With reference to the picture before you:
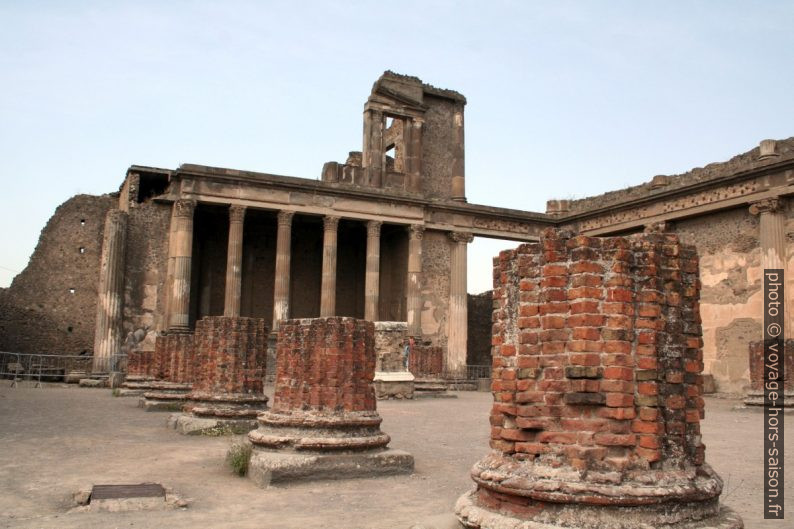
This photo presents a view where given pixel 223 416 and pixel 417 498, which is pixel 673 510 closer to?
pixel 417 498

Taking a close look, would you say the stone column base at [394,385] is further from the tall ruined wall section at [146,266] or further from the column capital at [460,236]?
the column capital at [460,236]


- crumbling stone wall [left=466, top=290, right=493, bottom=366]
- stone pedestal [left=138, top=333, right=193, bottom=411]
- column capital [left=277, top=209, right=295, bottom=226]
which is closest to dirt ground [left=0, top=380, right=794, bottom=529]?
stone pedestal [left=138, top=333, right=193, bottom=411]

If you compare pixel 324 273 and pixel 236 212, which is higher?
pixel 236 212

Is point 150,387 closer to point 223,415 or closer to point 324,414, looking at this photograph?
point 223,415

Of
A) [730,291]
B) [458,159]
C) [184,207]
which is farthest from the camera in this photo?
[458,159]

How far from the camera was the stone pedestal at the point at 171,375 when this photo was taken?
40.2 feet

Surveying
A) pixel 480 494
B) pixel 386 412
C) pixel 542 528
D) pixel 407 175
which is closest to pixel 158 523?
pixel 480 494

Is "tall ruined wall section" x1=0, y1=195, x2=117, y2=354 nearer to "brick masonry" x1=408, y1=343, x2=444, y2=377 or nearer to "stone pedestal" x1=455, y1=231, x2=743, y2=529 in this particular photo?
"brick masonry" x1=408, y1=343, x2=444, y2=377

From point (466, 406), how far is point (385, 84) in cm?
1421

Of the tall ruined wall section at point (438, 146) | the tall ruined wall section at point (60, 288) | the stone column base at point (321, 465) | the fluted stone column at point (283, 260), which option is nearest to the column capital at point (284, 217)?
the fluted stone column at point (283, 260)

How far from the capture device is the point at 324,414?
21.4 feet

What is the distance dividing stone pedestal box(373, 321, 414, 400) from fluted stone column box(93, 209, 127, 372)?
8.73 meters

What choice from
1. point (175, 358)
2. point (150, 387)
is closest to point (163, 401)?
point (175, 358)

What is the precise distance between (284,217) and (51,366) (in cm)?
858
